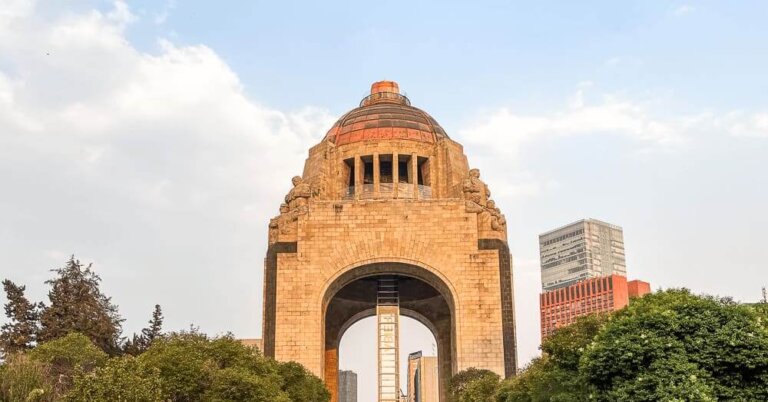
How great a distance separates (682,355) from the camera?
1783 cm

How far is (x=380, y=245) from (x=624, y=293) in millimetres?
96019

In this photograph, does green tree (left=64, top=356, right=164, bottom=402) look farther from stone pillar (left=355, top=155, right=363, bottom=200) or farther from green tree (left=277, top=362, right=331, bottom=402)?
stone pillar (left=355, top=155, right=363, bottom=200)

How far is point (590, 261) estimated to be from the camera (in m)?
179

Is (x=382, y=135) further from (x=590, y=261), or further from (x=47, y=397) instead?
(x=590, y=261)

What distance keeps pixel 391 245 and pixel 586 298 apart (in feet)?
327

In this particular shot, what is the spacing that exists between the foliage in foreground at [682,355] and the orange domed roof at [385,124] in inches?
1071

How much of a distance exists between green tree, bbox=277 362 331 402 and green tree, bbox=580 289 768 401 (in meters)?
16.7

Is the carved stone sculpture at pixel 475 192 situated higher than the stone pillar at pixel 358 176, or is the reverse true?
the stone pillar at pixel 358 176

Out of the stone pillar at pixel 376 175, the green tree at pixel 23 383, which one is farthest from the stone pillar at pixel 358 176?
the green tree at pixel 23 383

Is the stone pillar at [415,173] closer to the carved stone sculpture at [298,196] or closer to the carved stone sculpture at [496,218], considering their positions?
the carved stone sculpture at [496,218]

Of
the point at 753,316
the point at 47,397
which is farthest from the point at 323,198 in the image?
the point at 753,316

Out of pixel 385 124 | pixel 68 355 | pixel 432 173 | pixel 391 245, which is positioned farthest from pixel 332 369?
pixel 68 355

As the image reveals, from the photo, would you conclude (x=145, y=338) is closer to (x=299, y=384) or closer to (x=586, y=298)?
(x=299, y=384)

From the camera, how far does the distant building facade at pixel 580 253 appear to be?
18075 cm
